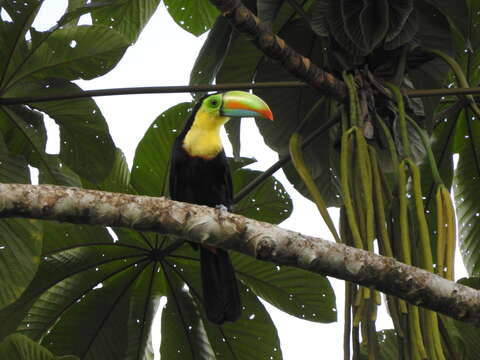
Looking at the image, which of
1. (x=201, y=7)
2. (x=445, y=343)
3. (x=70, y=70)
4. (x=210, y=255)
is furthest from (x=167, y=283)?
(x=445, y=343)

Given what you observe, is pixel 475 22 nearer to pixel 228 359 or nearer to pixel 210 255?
pixel 210 255

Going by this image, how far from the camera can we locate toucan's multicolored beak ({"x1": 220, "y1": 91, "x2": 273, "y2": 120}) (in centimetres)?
297

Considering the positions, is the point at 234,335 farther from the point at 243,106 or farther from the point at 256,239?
the point at 256,239

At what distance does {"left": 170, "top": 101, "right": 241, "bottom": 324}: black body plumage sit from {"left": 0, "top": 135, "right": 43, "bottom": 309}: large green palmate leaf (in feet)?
2.11

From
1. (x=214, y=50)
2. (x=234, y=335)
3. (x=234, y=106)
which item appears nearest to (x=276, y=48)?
(x=214, y=50)

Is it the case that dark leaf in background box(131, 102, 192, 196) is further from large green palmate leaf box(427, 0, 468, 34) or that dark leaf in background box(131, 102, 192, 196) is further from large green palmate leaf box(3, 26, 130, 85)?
large green palmate leaf box(427, 0, 468, 34)

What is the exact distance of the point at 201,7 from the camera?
3.59 m

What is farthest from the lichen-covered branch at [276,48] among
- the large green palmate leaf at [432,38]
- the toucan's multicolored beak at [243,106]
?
the large green palmate leaf at [432,38]

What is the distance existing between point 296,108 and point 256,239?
59.7 inches

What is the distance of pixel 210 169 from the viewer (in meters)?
3.37

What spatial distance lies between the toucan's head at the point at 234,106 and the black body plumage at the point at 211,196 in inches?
2.4

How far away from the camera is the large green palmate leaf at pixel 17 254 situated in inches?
106

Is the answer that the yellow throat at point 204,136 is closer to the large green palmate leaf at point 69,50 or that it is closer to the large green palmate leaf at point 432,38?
the large green palmate leaf at point 69,50

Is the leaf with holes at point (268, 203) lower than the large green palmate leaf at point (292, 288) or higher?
higher
